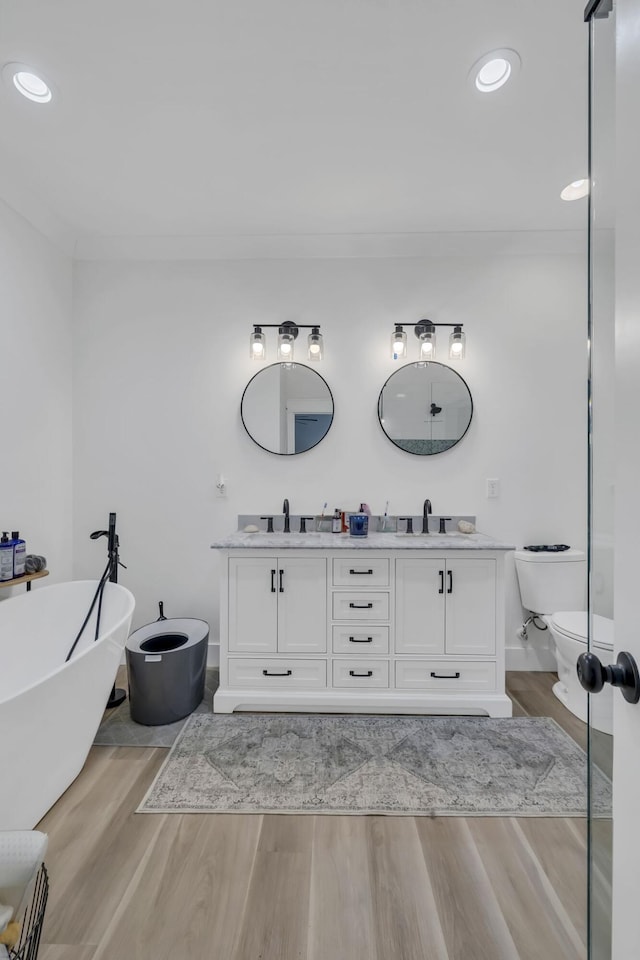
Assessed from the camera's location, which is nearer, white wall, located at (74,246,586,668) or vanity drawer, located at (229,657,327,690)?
vanity drawer, located at (229,657,327,690)

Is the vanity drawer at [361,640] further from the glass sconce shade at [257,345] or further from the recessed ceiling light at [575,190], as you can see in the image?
the recessed ceiling light at [575,190]

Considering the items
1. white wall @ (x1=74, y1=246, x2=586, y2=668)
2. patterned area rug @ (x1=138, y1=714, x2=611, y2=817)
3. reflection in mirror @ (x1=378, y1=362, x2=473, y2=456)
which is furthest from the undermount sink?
patterned area rug @ (x1=138, y1=714, x2=611, y2=817)

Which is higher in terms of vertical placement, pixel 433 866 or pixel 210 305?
pixel 210 305

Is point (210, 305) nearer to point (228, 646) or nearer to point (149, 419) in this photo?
point (149, 419)

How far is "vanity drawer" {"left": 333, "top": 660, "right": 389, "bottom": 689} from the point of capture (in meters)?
2.32

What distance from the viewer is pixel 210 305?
2885 mm

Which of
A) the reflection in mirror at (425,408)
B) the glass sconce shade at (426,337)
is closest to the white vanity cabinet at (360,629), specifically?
the reflection in mirror at (425,408)

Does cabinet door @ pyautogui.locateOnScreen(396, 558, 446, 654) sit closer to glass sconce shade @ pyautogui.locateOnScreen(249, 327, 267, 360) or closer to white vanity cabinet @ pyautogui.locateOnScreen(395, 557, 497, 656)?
white vanity cabinet @ pyautogui.locateOnScreen(395, 557, 497, 656)

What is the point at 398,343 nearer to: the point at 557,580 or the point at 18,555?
the point at 557,580

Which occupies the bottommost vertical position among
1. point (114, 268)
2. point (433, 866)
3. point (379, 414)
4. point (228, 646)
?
point (433, 866)

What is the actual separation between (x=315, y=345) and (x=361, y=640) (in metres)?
1.83

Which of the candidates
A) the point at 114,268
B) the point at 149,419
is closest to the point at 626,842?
the point at 149,419

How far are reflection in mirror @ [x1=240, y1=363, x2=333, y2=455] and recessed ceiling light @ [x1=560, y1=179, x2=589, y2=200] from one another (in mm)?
1683

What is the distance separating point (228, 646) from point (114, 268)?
256 cm
